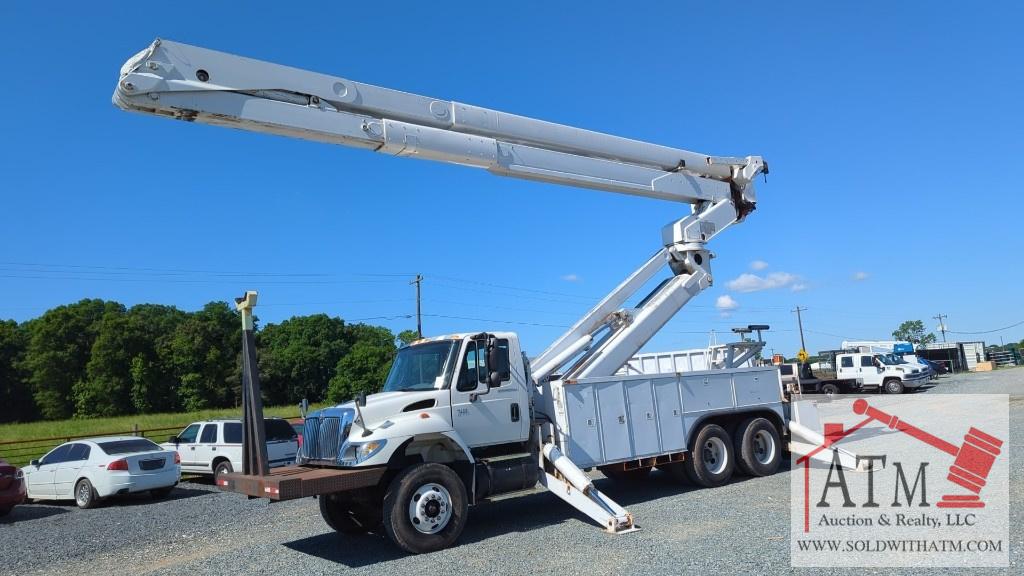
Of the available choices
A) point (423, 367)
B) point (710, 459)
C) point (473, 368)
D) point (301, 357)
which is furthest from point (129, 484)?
point (301, 357)

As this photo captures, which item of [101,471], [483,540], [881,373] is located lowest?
[483,540]

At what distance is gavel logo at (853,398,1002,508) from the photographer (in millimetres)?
8453

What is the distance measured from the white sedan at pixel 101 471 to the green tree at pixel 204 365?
56.3 m

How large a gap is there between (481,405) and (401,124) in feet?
12.1

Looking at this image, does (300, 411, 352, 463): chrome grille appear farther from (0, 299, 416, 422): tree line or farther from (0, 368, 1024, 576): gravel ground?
(0, 299, 416, 422): tree line

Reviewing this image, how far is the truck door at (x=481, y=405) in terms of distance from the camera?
8773 millimetres

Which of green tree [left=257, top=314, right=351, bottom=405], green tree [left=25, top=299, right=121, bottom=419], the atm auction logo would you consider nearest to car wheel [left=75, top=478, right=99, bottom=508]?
the atm auction logo

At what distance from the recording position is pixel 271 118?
308 inches

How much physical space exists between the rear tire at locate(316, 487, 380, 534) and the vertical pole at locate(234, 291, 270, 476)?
1.39 m

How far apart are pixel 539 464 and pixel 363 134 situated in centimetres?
481

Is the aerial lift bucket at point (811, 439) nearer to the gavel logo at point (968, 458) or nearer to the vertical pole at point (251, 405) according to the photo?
the gavel logo at point (968, 458)

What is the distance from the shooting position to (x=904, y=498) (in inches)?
349

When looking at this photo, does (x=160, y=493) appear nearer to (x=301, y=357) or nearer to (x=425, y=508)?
(x=425, y=508)

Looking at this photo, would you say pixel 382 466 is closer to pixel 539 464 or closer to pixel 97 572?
pixel 539 464
